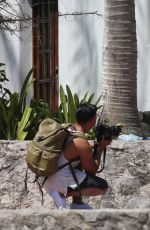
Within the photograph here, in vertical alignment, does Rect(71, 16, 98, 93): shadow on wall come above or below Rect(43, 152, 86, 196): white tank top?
above

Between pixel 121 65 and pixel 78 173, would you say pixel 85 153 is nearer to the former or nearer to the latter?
pixel 78 173

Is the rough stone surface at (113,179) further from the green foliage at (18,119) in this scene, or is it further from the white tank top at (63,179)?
the white tank top at (63,179)

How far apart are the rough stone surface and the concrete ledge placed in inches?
133

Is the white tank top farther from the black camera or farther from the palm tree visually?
the palm tree

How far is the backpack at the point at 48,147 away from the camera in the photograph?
570 centimetres

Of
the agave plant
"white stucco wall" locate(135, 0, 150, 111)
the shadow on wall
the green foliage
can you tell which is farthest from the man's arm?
the shadow on wall

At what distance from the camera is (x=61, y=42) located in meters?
12.4

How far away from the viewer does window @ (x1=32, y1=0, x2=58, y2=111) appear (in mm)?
12922

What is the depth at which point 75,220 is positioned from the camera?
13.4ft

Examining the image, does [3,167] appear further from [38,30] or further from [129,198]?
[38,30]

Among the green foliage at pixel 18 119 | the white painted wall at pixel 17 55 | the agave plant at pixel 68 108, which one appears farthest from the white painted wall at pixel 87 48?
the green foliage at pixel 18 119

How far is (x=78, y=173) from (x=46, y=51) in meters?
7.55

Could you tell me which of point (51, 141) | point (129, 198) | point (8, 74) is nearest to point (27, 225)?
point (51, 141)

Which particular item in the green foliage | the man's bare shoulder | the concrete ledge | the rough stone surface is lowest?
the rough stone surface
